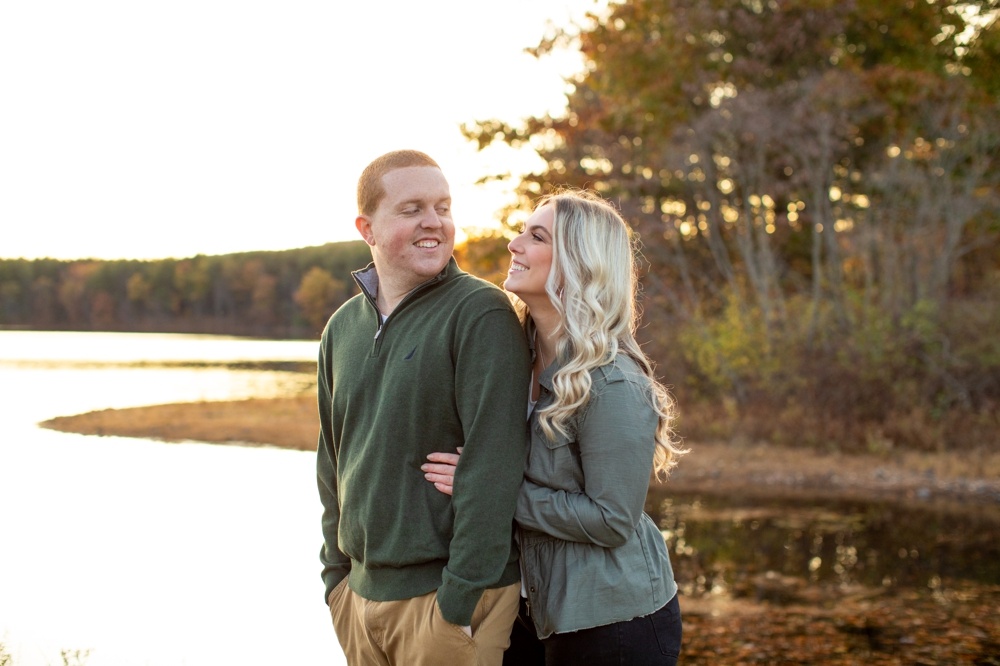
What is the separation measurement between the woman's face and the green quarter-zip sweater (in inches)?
6.3

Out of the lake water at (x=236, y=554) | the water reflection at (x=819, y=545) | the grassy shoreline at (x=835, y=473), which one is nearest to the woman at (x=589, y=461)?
the lake water at (x=236, y=554)

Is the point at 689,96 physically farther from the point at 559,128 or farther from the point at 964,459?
the point at 964,459

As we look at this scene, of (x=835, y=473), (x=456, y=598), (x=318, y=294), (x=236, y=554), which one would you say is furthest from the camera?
(x=318, y=294)

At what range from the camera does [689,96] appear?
14500 millimetres

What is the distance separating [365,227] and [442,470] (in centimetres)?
71

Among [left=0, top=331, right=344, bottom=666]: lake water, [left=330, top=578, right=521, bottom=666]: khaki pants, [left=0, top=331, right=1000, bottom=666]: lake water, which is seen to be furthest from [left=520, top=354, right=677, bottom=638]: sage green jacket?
[left=0, top=331, right=344, bottom=666]: lake water

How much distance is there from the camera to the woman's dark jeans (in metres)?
2.34

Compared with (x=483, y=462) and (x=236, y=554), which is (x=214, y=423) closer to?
(x=236, y=554)

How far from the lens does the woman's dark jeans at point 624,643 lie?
2.34m

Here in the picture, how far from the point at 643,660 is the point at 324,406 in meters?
1.13

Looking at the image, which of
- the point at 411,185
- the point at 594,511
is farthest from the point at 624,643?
the point at 411,185

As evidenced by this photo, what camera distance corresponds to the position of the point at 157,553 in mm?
8992

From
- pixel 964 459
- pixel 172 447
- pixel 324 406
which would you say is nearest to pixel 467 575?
pixel 324 406

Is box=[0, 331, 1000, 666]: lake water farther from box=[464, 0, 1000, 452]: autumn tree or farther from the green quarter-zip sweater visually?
the green quarter-zip sweater
